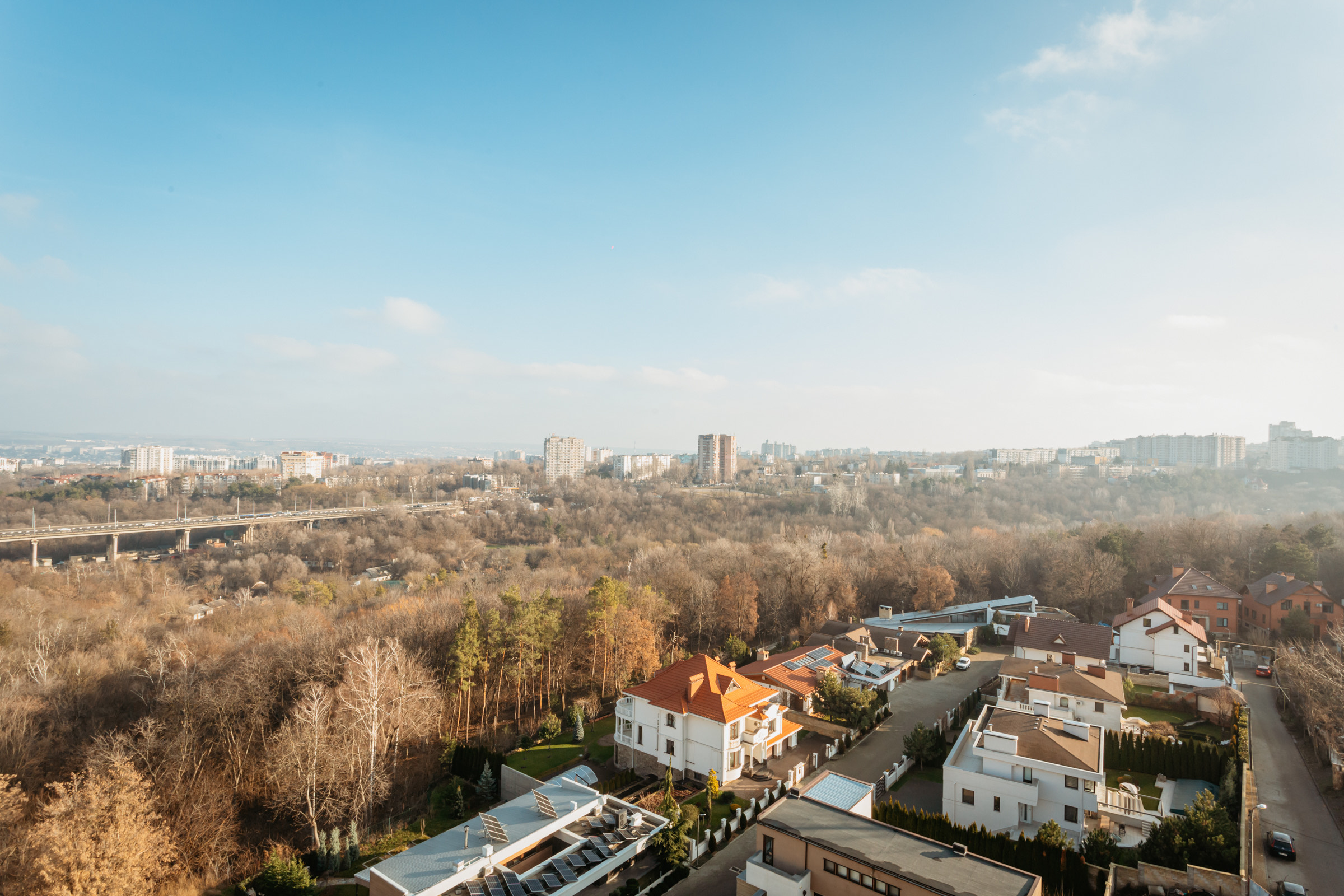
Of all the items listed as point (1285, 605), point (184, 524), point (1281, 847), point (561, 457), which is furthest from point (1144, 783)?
point (561, 457)

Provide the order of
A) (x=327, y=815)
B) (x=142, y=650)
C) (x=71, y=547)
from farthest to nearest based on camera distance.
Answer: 1. (x=71, y=547)
2. (x=142, y=650)
3. (x=327, y=815)

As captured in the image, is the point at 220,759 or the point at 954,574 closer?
the point at 220,759

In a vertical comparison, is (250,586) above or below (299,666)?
below

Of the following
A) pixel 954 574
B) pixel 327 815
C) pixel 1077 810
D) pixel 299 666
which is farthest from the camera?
pixel 954 574

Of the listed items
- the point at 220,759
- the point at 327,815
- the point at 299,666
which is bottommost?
the point at 327,815

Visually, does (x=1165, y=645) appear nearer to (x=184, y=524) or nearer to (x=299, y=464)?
(x=184, y=524)

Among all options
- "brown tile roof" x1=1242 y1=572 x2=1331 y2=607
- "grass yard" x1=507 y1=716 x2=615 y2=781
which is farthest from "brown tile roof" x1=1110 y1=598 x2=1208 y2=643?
"grass yard" x1=507 y1=716 x2=615 y2=781

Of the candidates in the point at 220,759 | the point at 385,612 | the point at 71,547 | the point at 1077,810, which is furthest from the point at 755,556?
the point at 71,547

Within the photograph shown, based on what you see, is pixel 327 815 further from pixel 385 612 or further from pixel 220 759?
pixel 385 612
